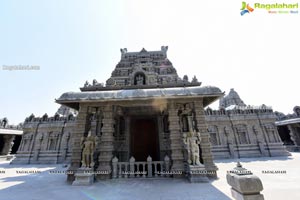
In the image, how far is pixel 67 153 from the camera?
62.3 ft

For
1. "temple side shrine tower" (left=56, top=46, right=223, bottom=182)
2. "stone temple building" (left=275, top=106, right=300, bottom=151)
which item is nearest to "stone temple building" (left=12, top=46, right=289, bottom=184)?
"temple side shrine tower" (left=56, top=46, right=223, bottom=182)

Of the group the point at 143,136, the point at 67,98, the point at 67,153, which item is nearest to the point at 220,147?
the point at 143,136

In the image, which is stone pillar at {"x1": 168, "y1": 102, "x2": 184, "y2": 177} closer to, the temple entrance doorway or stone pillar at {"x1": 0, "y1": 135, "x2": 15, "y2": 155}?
the temple entrance doorway

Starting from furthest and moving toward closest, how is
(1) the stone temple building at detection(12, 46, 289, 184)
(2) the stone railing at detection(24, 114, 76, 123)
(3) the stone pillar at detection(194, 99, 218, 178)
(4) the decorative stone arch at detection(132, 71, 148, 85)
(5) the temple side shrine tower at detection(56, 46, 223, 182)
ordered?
(2) the stone railing at detection(24, 114, 76, 123)
(4) the decorative stone arch at detection(132, 71, 148, 85)
(1) the stone temple building at detection(12, 46, 289, 184)
(5) the temple side shrine tower at detection(56, 46, 223, 182)
(3) the stone pillar at detection(194, 99, 218, 178)

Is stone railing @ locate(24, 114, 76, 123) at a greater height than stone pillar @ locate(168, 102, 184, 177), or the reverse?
stone railing @ locate(24, 114, 76, 123)

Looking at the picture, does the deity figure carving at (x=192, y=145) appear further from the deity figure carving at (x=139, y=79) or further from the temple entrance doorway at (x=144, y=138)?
the deity figure carving at (x=139, y=79)

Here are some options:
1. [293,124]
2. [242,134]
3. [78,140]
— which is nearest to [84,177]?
[78,140]

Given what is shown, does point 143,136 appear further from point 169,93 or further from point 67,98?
point 67,98

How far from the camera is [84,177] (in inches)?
284

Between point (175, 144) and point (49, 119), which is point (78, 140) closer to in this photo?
point (175, 144)

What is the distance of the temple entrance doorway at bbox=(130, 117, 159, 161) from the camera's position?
12.2m

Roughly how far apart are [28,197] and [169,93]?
810cm

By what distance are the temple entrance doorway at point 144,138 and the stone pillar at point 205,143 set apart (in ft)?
15.1

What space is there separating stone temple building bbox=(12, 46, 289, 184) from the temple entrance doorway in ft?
0.28
